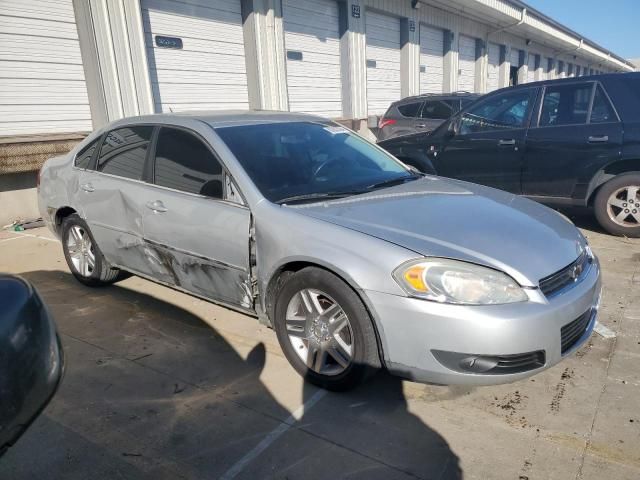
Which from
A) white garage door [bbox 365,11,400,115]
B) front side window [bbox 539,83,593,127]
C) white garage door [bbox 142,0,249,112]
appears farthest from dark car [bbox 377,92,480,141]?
front side window [bbox 539,83,593,127]

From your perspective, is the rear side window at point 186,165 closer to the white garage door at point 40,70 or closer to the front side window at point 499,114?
the front side window at point 499,114

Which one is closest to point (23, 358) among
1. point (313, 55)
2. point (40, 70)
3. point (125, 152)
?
point (125, 152)

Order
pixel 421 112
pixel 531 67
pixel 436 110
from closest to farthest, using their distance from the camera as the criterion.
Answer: pixel 436 110
pixel 421 112
pixel 531 67

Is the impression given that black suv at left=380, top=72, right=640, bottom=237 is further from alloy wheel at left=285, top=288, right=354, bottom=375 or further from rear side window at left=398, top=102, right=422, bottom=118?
rear side window at left=398, top=102, right=422, bottom=118

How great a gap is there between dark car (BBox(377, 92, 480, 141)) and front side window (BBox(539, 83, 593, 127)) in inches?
157

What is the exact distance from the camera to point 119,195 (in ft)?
12.6

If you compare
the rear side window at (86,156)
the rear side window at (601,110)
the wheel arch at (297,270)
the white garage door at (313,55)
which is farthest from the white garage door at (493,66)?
the wheel arch at (297,270)

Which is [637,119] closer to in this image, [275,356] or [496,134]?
[496,134]

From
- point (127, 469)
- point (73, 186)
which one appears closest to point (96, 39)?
point (73, 186)

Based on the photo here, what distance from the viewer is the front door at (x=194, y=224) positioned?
306cm

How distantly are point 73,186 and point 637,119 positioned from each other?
18.1ft

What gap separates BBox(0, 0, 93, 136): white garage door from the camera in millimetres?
6980

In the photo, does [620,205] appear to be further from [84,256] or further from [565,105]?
[84,256]

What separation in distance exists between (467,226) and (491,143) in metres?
3.69
